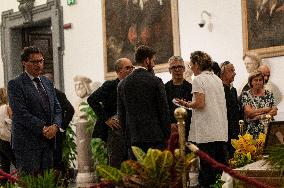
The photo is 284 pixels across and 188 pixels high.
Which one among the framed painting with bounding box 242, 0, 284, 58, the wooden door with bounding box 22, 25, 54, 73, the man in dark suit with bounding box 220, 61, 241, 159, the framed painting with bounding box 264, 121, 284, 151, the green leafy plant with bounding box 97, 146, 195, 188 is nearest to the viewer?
the green leafy plant with bounding box 97, 146, 195, 188

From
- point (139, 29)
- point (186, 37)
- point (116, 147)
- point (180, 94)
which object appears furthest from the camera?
point (139, 29)

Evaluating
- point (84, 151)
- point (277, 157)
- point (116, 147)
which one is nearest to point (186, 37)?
point (84, 151)

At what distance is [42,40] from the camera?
49.2 feet

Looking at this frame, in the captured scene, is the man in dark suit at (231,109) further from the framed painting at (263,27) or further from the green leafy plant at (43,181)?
the green leafy plant at (43,181)

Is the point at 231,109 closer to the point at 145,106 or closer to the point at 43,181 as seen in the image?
the point at 145,106

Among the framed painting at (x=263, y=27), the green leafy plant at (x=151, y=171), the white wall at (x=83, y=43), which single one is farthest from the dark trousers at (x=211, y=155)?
the white wall at (x=83, y=43)

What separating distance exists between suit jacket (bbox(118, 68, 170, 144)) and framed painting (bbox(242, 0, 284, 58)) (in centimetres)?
378

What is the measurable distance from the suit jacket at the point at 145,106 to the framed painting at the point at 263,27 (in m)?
3.78

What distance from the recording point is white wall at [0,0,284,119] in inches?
378

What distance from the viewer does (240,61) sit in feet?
31.2

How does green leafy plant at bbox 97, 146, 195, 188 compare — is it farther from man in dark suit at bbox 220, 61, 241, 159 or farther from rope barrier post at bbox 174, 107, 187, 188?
man in dark suit at bbox 220, 61, 241, 159

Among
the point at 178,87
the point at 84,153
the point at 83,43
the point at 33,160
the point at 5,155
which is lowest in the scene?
the point at 84,153

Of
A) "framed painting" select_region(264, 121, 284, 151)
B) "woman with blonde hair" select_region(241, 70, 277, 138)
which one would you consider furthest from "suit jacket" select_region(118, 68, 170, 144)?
"framed painting" select_region(264, 121, 284, 151)

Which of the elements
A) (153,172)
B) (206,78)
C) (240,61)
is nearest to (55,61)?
(240,61)
